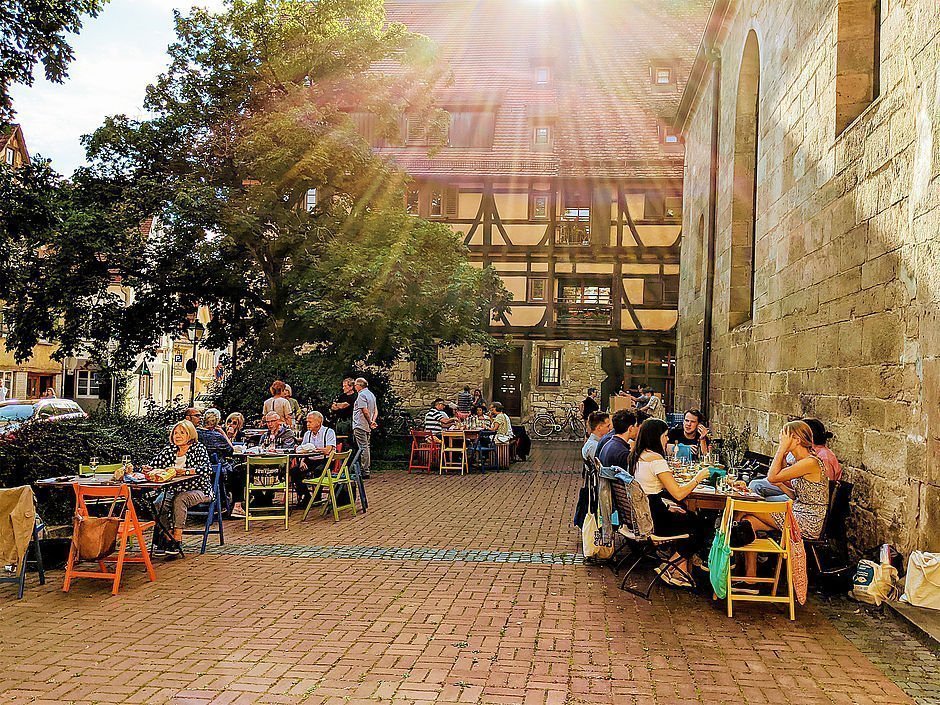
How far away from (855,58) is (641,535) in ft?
16.6

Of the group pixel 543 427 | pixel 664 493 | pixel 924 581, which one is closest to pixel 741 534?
pixel 664 493

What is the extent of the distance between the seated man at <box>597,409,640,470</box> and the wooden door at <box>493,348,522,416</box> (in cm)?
2054

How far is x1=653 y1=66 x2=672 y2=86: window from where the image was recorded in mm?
30281

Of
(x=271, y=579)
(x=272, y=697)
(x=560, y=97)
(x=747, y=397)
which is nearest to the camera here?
(x=272, y=697)

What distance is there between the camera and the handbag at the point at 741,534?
6.28 meters

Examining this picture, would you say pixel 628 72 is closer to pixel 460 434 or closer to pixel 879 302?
pixel 460 434

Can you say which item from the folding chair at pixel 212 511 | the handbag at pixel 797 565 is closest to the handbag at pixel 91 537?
the folding chair at pixel 212 511

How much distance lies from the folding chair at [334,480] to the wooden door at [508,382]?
17.9 metres

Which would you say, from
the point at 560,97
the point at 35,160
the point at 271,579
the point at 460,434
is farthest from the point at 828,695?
the point at 560,97

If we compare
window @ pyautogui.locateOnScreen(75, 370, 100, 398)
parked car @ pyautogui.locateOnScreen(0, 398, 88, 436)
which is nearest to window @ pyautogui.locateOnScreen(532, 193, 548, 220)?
parked car @ pyautogui.locateOnScreen(0, 398, 88, 436)

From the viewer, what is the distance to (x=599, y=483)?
7488 millimetres

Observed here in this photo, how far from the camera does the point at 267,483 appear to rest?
10.7m

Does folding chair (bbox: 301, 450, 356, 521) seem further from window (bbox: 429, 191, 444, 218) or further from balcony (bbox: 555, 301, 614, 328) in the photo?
window (bbox: 429, 191, 444, 218)

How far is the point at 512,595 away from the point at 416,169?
23.0 metres
